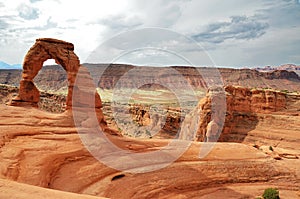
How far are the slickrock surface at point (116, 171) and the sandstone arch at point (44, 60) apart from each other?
7.70 ft

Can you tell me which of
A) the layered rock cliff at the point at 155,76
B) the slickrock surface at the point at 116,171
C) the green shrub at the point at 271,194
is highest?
the layered rock cliff at the point at 155,76

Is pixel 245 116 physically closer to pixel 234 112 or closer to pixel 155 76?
pixel 234 112

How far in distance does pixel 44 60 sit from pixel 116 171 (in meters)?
9.80

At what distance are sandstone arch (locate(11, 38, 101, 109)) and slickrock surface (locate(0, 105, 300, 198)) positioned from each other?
235 cm

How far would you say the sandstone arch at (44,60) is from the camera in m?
19.7

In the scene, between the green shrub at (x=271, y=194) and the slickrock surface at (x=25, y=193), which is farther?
the green shrub at (x=271, y=194)

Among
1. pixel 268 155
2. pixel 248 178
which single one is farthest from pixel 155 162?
pixel 268 155

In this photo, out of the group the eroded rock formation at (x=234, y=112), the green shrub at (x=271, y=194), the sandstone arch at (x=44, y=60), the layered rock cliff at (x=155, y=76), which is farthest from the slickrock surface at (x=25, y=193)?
the layered rock cliff at (x=155, y=76)

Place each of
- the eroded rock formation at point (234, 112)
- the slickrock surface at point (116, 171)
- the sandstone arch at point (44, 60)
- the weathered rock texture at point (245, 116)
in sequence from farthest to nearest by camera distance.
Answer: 1. the weathered rock texture at point (245, 116)
2. the eroded rock formation at point (234, 112)
3. the sandstone arch at point (44, 60)
4. the slickrock surface at point (116, 171)

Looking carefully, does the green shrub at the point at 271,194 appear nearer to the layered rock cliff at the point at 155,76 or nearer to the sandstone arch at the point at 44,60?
the sandstone arch at the point at 44,60

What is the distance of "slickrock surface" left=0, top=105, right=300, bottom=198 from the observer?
13.3m

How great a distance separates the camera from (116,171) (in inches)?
630

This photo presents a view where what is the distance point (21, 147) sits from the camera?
550 inches

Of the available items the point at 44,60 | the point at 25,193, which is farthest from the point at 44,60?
the point at 25,193
